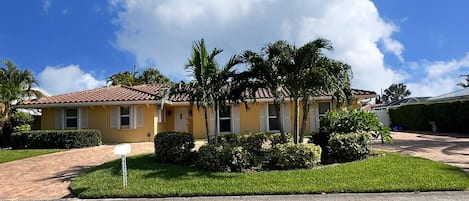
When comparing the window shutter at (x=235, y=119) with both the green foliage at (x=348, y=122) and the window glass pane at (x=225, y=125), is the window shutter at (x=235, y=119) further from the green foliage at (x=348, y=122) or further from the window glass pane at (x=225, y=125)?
the green foliage at (x=348, y=122)

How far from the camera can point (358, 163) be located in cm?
1009

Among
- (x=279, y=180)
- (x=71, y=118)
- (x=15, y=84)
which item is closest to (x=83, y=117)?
(x=71, y=118)

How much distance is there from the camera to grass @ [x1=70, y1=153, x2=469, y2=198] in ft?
25.1

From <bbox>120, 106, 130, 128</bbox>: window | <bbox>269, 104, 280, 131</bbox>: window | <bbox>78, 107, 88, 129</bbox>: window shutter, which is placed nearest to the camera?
<bbox>120, 106, 130, 128</bbox>: window

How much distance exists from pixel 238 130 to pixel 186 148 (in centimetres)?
992

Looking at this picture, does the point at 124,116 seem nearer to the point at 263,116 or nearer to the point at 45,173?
the point at 263,116

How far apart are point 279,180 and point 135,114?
13356 mm

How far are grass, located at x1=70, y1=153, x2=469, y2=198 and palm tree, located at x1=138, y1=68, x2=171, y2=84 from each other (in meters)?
32.7

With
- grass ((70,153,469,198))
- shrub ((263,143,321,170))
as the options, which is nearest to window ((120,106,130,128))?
grass ((70,153,469,198))

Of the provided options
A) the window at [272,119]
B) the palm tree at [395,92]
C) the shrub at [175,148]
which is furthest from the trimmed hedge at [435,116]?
the palm tree at [395,92]

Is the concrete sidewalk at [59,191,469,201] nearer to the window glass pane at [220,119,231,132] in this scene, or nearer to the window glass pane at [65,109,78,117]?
the window glass pane at [220,119,231,132]

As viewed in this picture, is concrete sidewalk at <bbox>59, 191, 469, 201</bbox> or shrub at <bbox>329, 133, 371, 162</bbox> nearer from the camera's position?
concrete sidewalk at <bbox>59, 191, 469, 201</bbox>

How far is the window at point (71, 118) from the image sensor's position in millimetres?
20380

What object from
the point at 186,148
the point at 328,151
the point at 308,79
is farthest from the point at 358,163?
the point at 186,148
